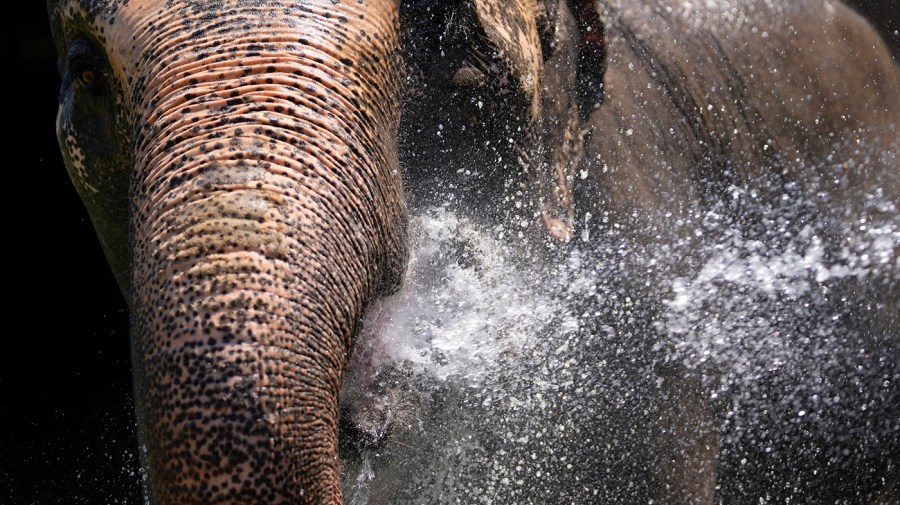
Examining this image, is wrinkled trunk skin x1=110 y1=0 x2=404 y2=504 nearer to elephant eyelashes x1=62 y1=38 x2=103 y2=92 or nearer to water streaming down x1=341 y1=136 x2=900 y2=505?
elephant eyelashes x1=62 y1=38 x2=103 y2=92

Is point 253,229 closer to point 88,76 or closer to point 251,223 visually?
point 251,223

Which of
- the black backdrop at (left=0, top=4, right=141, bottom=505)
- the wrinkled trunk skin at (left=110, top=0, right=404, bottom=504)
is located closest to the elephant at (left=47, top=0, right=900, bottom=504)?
the wrinkled trunk skin at (left=110, top=0, right=404, bottom=504)

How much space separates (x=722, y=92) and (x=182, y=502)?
2.25 m

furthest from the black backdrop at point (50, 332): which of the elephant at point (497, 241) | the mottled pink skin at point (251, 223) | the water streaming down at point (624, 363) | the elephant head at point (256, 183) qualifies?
the mottled pink skin at point (251, 223)

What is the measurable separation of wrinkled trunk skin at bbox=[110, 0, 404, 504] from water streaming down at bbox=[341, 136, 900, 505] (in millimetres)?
527

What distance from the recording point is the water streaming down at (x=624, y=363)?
2293 mm

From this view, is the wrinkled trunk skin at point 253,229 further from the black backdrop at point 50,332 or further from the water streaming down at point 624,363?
the black backdrop at point 50,332

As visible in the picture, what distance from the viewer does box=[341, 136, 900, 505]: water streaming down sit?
2.29 metres

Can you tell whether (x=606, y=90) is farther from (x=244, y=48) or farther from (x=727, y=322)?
(x=244, y=48)

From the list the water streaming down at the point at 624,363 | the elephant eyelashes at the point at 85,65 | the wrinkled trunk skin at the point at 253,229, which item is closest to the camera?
the wrinkled trunk skin at the point at 253,229

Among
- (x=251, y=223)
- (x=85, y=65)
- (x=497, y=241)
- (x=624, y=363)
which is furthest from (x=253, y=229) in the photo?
(x=624, y=363)

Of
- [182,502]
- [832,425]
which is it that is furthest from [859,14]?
[182,502]

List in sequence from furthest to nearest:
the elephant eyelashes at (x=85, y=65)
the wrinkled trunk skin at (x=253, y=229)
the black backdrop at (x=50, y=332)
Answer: the black backdrop at (x=50, y=332) → the elephant eyelashes at (x=85, y=65) → the wrinkled trunk skin at (x=253, y=229)

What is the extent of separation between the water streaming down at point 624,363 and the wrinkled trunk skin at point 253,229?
527 mm
